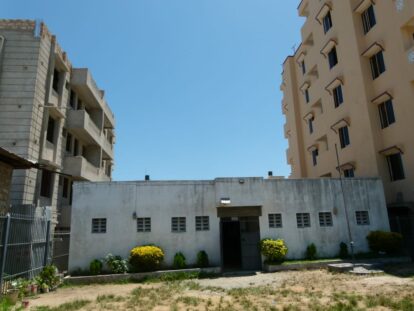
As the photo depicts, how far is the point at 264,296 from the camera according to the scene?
11.5 m

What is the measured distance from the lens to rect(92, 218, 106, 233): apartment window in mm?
17445

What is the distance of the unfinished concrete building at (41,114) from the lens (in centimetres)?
2023

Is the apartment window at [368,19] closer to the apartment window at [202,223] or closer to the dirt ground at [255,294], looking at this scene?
the dirt ground at [255,294]

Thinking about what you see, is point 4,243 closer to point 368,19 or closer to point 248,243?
point 248,243

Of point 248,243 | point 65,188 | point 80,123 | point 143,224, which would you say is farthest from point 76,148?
point 248,243

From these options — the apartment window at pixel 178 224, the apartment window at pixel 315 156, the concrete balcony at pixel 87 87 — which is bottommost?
the apartment window at pixel 178 224

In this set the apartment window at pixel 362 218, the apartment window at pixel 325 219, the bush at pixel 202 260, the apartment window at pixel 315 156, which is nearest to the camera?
the bush at pixel 202 260

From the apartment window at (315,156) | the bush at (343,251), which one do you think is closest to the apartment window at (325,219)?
the bush at (343,251)

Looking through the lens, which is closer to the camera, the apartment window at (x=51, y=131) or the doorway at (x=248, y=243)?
the doorway at (x=248, y=243)

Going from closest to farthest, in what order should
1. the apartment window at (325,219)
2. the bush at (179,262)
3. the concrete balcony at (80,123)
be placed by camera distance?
the bush at (179,262)
the apartment window at (325,219)
the concrete balcony at (80,123)

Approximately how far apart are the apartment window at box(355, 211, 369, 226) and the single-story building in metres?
0.06

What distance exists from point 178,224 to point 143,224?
186 centimetres

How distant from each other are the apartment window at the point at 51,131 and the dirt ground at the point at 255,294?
12.0m

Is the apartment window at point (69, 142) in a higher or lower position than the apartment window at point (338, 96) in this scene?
lower
